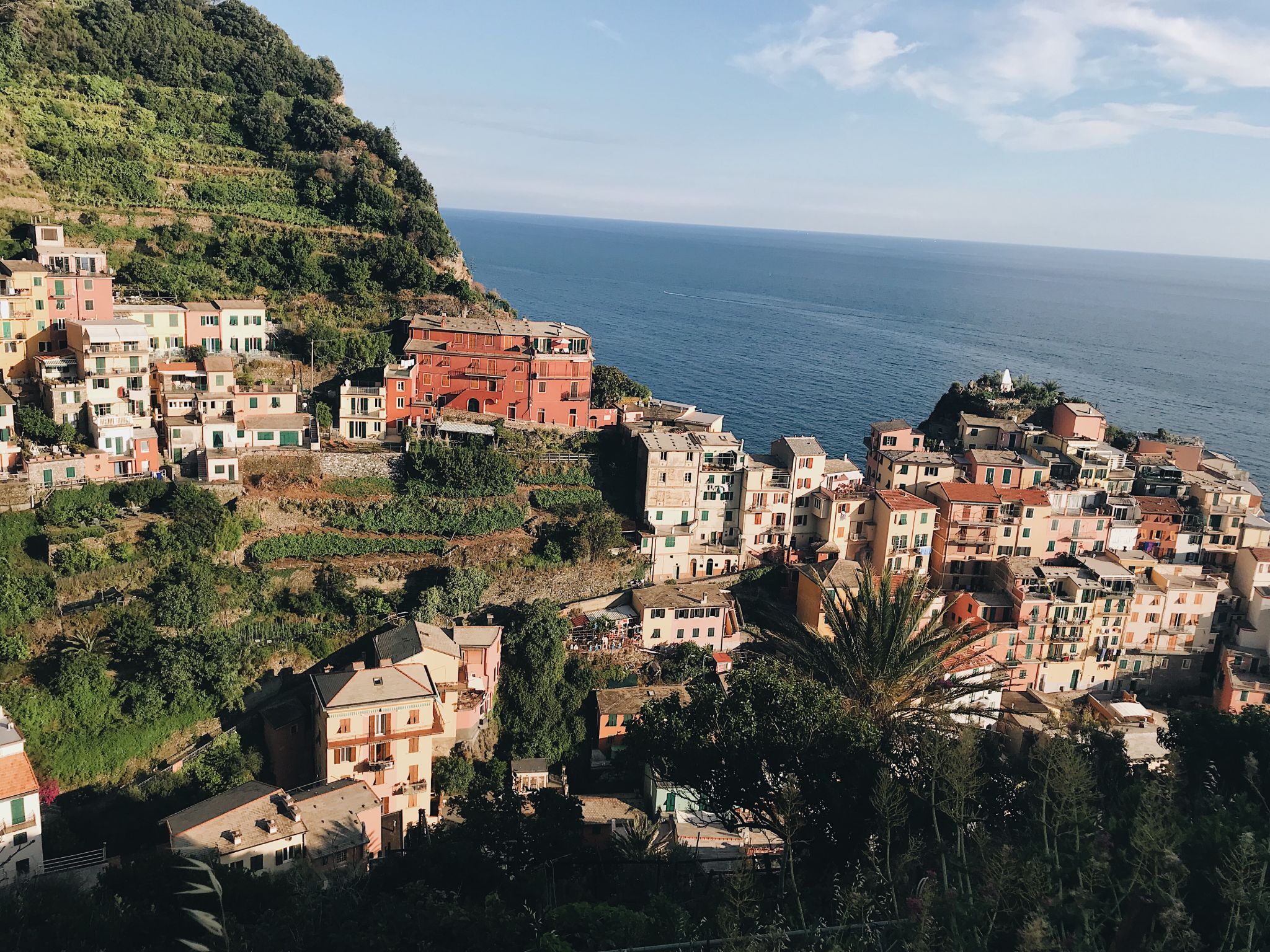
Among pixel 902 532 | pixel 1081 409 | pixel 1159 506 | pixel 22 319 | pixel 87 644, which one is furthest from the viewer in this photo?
pixel 1081 409

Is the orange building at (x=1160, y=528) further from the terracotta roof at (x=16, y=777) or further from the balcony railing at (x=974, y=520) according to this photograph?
the terracotta roof at (x=16, y=777)

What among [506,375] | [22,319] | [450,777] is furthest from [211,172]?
[450,777]

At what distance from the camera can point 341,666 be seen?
3155 centimetres

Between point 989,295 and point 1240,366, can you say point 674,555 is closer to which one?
point 1240,366

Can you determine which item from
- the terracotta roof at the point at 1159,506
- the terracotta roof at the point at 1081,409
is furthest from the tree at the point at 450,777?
the terracotta roof at the point at 1081,409

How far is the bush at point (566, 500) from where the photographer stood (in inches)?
1494

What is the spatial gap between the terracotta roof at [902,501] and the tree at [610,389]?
12967mm

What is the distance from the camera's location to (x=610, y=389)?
45.9 metres

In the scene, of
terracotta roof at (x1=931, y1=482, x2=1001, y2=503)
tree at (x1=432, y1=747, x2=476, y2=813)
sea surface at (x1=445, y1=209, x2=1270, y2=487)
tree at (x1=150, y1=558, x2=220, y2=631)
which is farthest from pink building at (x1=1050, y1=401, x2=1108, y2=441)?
tree at (x1=150, y1=558, x2=220, y2=631)

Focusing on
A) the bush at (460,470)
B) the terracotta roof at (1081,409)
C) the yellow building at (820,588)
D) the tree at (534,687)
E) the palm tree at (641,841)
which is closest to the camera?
the palm tree at (641,841)

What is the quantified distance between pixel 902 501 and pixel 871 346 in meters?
68.1

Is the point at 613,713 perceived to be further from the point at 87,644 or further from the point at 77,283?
the point at 77,283

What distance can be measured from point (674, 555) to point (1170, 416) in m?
60.1

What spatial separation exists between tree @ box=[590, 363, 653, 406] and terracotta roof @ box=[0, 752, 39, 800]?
87.9 feet
